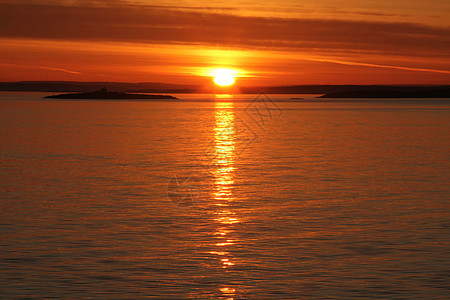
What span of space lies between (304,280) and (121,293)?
4.03 metres

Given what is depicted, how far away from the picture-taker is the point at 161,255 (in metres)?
17.4

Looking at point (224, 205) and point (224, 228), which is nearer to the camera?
point (224, 228)

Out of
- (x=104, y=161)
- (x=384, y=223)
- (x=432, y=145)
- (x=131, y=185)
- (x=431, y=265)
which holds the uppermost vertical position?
(x=432, y=145)

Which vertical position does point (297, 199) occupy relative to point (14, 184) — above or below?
below

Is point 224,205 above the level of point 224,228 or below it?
above

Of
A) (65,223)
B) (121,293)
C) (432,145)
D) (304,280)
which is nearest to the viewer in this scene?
(121,293)

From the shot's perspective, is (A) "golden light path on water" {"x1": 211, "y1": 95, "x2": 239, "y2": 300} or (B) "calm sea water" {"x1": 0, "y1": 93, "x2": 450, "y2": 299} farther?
(A) "golden light path on water" {"x1": 211, "y1": 95, "x2": 239, "y2": 300}

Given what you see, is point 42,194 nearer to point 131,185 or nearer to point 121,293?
point 131,185

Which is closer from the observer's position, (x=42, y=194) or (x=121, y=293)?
(x=121, y=293)

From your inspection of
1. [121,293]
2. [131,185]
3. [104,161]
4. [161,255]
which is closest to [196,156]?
[104,161]

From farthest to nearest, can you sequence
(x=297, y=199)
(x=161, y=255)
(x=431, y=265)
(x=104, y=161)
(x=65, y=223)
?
1. (x=104, y=161)
2. (x=297, y=199)
3. (x=65, y=223)
4. (x=161, y=255)
5. (x=431, y=265)

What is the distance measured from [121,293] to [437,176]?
23.0 m

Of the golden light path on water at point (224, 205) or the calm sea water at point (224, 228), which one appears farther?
the golden light path on water at point (224, 205)

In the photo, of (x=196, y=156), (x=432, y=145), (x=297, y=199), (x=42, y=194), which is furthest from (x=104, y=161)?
(x=432, y=145)
